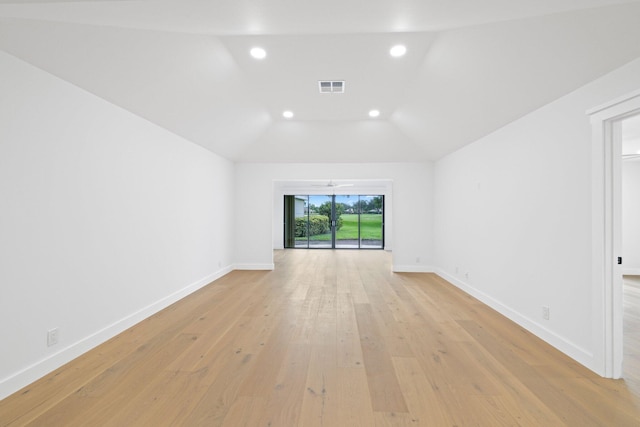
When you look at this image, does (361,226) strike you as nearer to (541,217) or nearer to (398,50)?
(541,217)

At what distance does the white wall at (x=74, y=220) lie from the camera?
6.72ft

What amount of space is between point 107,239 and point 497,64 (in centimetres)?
410

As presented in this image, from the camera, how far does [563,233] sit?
2660 mm

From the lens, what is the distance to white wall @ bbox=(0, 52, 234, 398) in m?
2.05

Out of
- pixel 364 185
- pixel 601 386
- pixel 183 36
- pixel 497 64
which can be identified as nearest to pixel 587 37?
pixel 497 64

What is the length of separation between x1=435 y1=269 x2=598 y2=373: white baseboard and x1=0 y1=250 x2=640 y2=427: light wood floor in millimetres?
80

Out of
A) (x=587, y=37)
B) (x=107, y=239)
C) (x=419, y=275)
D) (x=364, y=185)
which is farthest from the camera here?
(x=364, y=185)

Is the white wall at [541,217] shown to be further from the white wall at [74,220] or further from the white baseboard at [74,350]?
the white baseboard at [74,350]

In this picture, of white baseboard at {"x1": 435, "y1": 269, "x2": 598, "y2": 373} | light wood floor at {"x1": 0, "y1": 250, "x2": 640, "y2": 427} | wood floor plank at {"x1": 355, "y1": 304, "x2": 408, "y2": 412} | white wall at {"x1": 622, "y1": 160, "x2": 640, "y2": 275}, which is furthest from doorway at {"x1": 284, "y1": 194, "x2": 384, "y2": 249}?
wood floor plank at {"x1": 355, "y1": 304, "x2": 408, "y2": 412}

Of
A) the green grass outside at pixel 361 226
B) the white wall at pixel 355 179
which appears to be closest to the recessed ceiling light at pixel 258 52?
the white wall at pixel 355 179

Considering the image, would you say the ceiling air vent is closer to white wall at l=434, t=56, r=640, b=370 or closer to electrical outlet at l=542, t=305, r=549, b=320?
white wall at l=434, t=56, r=640, b=370

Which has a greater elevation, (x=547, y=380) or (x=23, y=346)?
(x=23, y=346)

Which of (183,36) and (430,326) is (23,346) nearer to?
(183,36)

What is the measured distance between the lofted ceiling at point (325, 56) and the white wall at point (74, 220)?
0.28 metres
